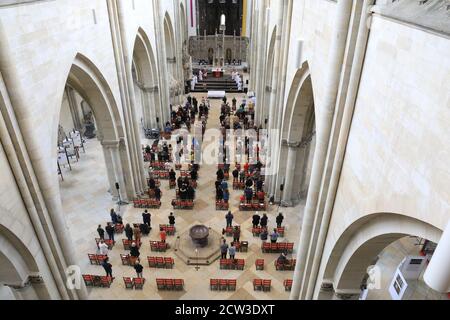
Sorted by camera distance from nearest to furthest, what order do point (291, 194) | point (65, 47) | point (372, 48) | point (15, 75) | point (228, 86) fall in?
point (372, 48) < point (15, 75) < point (65, 47) < point (291, 194) < point (228, 86)

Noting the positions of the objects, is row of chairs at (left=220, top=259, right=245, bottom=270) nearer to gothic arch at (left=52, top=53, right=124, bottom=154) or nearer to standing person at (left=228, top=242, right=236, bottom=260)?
standing person at (left=228, top=242, right=236, bottom=260)

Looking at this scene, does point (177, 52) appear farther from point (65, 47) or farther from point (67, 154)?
point (65, 47)

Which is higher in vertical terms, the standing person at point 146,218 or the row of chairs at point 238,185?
the standing person at point 146,218

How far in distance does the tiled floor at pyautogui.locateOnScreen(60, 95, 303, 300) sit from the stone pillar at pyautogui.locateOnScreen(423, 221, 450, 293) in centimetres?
781

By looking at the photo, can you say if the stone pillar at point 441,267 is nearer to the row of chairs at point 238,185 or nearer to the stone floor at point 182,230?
the stone floor at point 182,230

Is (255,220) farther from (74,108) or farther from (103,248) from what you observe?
(74,108)

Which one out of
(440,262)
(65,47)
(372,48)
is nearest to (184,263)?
(65,47)

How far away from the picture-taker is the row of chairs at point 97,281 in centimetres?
998

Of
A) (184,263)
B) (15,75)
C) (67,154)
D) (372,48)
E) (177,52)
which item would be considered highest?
(372,48)

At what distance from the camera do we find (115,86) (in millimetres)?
11977

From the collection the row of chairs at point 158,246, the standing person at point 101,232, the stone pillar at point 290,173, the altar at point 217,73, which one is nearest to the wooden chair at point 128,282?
the row of chairs at point 158,246

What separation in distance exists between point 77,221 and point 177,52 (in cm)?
1652

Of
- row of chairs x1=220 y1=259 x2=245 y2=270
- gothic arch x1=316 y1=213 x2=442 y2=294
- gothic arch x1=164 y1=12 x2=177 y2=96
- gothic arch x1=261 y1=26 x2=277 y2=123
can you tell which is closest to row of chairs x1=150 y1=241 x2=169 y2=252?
row of chairs x1=220 y1=259 x2=245 y2=270

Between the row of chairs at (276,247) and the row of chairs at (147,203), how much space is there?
4662mm
